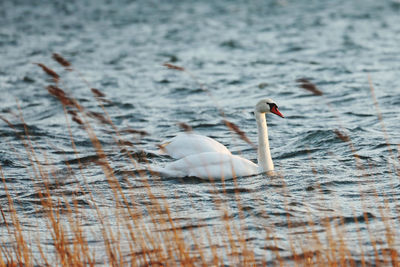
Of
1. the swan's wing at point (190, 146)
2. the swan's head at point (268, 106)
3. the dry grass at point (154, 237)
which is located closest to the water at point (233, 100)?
the dry grass at point (154, 237)

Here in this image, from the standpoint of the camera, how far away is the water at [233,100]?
7.63 m

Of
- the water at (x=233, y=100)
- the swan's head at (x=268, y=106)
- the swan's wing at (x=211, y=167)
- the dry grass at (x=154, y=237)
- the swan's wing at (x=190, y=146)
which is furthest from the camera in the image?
the swan's wing at (x=190, y=146)

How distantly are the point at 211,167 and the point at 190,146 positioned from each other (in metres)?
1.23

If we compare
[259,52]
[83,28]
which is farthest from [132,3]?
[259,52]

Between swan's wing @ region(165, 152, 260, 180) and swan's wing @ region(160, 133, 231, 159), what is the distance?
652mm

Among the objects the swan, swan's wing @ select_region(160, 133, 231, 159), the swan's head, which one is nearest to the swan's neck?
the swan

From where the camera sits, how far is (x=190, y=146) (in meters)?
10.0

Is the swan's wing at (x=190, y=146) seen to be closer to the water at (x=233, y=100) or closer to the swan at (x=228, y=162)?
the water at (x=233, y=100)

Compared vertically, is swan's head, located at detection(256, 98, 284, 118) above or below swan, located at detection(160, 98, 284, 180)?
above

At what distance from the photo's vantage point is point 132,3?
42750 millimetres

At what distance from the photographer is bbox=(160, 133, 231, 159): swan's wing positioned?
9.85m

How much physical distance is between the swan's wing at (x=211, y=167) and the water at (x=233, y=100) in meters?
0.13

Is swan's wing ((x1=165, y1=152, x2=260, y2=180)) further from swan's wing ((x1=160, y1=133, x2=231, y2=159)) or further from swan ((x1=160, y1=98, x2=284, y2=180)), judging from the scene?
swan's wing ((x1=160, y1=133, x2=231, y2=159))

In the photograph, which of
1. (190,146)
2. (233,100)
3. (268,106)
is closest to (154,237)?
(268,106)
